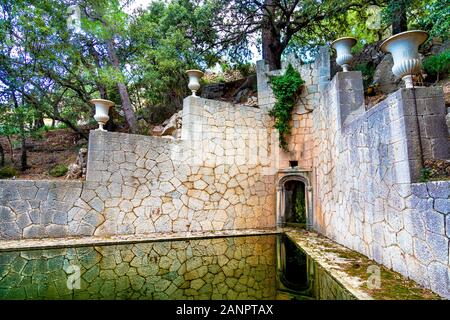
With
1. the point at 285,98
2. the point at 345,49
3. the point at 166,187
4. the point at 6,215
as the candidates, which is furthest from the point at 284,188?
the point at 6,215

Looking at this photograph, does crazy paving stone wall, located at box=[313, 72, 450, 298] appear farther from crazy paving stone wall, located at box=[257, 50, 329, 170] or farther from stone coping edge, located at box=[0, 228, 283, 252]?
stone coping edge, located at box=[0, 228, 283, 252]

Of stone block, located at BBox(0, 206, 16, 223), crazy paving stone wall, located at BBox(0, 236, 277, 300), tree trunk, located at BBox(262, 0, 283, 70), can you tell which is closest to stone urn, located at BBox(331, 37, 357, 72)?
crazy paving stone wall, located at BBox(0, 236, 277, 300)

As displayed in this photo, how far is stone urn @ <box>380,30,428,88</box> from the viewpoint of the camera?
298 centimetres

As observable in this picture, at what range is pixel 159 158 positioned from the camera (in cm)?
615

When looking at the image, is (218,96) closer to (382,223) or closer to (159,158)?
(159,158)

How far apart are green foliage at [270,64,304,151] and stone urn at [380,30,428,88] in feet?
13.3

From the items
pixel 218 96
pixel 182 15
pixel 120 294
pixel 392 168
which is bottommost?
pixel 120 294

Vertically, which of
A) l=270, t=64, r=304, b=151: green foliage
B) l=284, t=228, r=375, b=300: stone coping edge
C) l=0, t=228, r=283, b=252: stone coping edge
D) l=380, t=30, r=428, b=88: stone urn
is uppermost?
l=270, t=64, r=304, b=151: green foliage

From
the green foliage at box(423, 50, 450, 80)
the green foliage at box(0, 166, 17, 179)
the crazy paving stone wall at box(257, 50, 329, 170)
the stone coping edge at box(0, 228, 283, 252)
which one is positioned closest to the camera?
the stone coping edge at box(0, 228, 283, 252)

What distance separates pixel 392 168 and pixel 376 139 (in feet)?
1.79

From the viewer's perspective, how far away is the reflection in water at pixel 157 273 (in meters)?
2.73

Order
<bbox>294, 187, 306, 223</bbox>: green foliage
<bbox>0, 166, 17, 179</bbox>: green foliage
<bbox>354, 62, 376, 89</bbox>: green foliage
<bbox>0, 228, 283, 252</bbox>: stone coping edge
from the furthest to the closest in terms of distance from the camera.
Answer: <bbox>354, 62, 376, 89</bbox>: green foliage < <bbox>0, 166, 17, 179</bbox>: green foliage < <bbox>294, 187, 306, 223</bbox>: green foliage < <bbox>0, 228, 283, 252</bbox>: stone coping edge

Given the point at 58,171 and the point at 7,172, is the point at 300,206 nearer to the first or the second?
the point at 58,171
